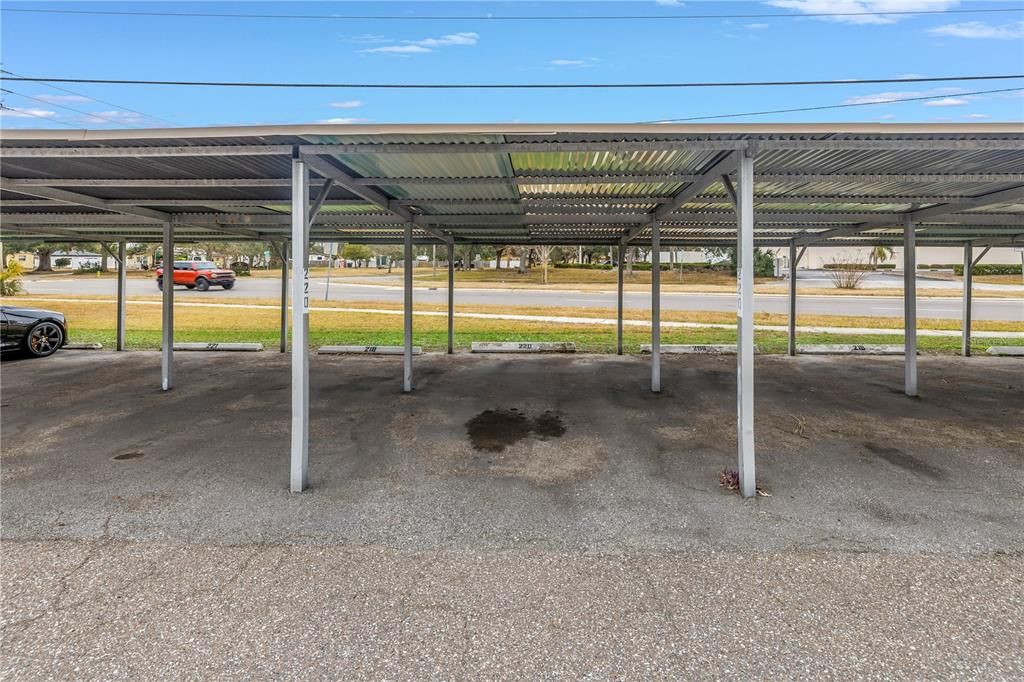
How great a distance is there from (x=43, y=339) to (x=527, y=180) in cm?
1062

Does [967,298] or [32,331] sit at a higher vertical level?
[967,298]

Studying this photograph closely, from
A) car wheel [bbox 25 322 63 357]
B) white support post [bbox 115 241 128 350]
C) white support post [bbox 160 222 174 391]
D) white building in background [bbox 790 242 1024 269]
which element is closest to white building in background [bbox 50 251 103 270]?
white support post [bbox 115 241 128 350]

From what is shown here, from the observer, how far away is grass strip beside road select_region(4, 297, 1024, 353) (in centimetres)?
1266

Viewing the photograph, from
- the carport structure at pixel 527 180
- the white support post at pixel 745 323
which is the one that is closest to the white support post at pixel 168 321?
the carport structure at pixel 527 180

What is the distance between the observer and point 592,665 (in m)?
2.18

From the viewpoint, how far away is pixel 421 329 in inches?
579

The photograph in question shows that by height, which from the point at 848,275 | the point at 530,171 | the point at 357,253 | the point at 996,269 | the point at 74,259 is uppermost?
the point at 357,253

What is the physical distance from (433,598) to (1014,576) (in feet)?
9.95

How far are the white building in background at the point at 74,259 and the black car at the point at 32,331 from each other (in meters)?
36.8

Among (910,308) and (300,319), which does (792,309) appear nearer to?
(910,308)

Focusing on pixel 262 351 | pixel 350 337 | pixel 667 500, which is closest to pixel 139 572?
pixel 667 500

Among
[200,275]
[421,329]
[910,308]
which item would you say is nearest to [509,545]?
[910,308]

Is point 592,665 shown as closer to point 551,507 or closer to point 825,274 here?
point 551,507

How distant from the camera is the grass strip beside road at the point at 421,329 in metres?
12.7
